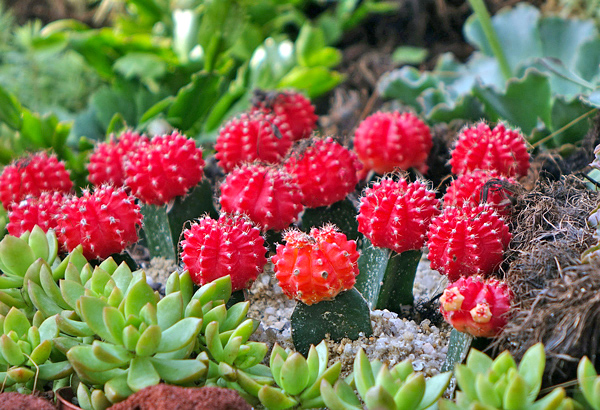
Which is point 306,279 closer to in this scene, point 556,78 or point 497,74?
point 556,78

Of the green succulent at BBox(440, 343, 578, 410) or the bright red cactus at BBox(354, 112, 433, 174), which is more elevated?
the bright red cactus at BBox(354, 112, 433, 174)

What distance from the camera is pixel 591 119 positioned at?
4.19 ft

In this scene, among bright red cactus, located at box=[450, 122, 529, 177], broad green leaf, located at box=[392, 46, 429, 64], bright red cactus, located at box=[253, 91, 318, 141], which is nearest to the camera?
bright red cactus, located at box=[450, 122, 529, 177]

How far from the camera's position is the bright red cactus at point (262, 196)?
989 millimetres

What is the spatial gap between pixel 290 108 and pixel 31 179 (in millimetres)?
603

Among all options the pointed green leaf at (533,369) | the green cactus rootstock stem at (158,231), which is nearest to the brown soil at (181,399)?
the pointed green leaf at (533,369)

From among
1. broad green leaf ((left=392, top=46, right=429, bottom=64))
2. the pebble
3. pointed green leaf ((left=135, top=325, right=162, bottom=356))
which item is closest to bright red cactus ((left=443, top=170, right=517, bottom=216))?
the pebble

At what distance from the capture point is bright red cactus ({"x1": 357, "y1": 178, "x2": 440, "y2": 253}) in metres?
0.90

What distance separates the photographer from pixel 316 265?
2.71 ft

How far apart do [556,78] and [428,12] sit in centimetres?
109

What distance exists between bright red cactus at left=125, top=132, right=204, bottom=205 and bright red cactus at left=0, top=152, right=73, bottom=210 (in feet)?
0.74

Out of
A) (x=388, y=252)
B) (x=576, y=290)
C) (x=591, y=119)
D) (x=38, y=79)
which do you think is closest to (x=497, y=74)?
(x=591, y=119)

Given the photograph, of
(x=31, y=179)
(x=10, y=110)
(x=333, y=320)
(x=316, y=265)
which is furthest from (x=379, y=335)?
(x=10, y=110)

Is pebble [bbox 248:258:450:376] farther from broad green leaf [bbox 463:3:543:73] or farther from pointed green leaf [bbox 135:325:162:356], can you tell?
broad green leaf [bbox 463:3:543:73]
